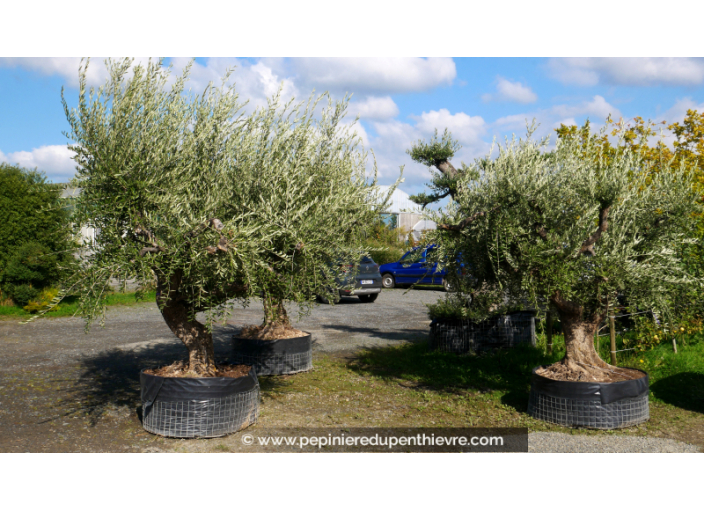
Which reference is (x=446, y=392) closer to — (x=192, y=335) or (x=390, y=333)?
(x=192, y=335)

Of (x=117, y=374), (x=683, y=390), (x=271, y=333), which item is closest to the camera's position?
(x=683, y=390)

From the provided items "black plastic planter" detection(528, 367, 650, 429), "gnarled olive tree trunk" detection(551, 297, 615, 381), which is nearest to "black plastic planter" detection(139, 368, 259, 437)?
"black plastic planter" detection(528, 367, 650, 429)

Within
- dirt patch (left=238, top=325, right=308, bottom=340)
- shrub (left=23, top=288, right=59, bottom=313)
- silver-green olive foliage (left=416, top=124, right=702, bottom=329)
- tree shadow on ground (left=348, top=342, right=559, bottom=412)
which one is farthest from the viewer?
shrub (left=23, top=288, right=59, bottom=313)

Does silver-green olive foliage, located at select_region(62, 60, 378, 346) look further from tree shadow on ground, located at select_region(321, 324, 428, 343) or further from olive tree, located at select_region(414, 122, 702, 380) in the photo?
tree shadow on ground, located at select_region(321, 324, 428, 343)

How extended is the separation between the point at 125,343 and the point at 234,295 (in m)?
6.05

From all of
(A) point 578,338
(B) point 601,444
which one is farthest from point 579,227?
(B) point 601,444

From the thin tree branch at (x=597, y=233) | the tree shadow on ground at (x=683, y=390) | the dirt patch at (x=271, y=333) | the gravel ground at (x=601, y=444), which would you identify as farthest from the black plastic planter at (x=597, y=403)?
the dirt patch at (x=271, y=333)

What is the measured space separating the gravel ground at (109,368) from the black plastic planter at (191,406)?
8.6 inches

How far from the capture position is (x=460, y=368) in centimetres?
862

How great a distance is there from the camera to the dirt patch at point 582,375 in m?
6.09

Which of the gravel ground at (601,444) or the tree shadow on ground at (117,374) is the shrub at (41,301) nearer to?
the tree shadow on ground at (117,374)

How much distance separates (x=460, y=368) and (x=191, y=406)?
481 centimetres

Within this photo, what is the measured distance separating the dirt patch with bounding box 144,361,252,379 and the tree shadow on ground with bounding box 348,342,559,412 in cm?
270

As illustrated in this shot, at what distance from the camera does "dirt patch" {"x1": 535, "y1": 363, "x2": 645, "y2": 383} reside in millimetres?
6086
